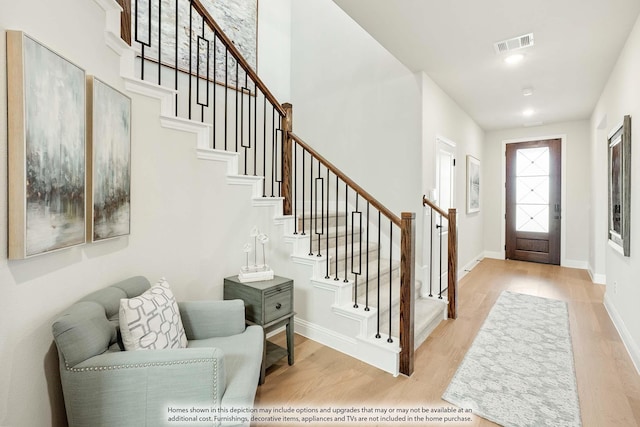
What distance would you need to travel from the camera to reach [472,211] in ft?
18.3

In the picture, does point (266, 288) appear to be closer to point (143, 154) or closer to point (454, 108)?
point (143, 154)

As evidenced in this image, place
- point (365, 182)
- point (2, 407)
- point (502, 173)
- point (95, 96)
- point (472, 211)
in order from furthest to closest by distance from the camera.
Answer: point (502, 173) < point (472, 211) < point (365, 182) < point (95, 96) < point (2, 407)

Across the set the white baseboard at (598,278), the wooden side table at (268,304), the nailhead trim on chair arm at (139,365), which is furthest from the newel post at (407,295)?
the white baseboard at (598,278)

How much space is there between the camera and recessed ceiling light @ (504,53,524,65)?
10.2ft

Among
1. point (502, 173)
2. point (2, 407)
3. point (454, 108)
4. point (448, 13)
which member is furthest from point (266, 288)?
point (502, 173)

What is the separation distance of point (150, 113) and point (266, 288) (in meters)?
1.37

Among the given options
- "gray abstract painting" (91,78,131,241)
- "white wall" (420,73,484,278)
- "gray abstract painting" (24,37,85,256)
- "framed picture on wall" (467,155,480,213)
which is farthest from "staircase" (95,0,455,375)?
"framed picture on wall" (467,155,480,213)

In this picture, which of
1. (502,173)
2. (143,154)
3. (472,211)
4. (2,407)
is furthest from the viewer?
(502,173)

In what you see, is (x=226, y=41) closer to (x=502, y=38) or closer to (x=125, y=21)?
(x=125, y=21)

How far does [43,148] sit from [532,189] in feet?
23.6

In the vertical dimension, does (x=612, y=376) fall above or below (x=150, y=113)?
below

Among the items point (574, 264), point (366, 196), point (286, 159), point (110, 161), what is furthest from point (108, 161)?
point (574, 264)

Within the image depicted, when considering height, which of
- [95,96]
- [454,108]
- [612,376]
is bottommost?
[612,376]

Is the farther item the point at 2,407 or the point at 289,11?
the point at 289,11
